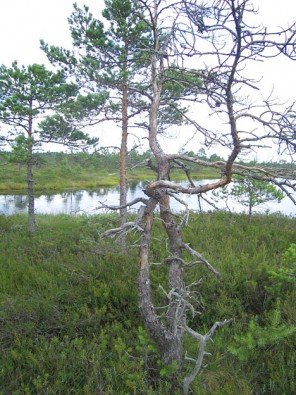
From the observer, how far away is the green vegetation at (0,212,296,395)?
10.9 ft

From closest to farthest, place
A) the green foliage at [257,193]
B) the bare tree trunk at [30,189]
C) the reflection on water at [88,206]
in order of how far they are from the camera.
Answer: the green foliage at [257,193] → the bare tree trunk at [30,189] → the reflection on water at [88,206]

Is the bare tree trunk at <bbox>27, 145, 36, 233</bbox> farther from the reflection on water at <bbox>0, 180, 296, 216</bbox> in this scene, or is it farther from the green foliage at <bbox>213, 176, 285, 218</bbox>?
the green foliage at <bbox>213, 176, 285, 218</bbox>

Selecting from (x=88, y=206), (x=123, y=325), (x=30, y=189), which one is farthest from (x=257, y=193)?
(x=88, y=206)

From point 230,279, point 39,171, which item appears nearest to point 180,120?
point 230,279

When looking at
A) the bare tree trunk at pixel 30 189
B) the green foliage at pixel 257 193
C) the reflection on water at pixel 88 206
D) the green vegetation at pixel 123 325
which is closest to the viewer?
the green vegetation at pixel 123 325

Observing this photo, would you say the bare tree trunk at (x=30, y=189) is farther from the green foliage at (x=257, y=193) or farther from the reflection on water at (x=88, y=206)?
the green foliage at (x=257, y=193)

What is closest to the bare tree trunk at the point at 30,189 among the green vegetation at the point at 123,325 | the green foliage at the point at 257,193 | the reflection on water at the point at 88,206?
the reflection on water at the point at 88,206

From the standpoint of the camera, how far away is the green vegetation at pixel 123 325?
131 inches

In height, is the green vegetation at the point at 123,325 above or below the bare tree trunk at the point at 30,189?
below

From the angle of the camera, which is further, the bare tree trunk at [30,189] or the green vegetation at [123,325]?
the bare tree trunk at [30,189]

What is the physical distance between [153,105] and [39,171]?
154ft

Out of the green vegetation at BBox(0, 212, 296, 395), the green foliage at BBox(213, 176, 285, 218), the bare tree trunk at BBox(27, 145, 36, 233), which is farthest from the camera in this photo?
the bare tree trunk at BBox(27, 145, 36, 233)

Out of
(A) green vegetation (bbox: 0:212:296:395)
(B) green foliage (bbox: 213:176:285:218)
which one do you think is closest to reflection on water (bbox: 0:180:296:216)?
(B) green foliage (bbox: 213:176:285:218)

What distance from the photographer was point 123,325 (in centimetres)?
490
